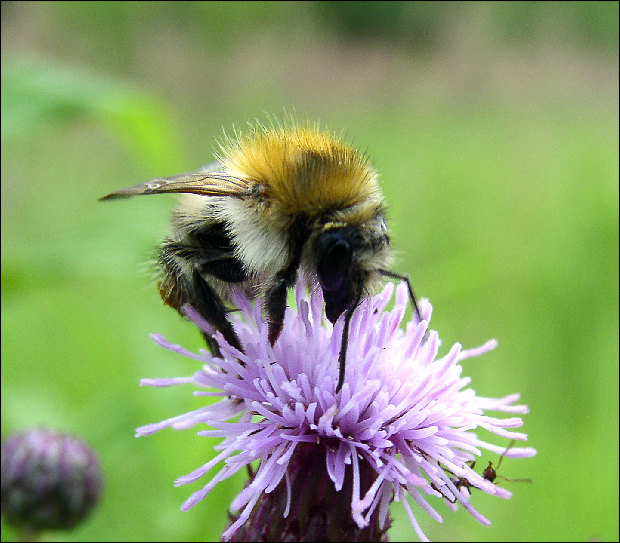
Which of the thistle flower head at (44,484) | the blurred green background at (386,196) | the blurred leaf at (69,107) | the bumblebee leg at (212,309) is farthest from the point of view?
the blurred green background at (386,196)

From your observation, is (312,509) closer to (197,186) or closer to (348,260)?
(348,260)

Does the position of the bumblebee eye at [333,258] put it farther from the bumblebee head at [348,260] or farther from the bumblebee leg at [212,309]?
the bumblebee leg at [212,309]

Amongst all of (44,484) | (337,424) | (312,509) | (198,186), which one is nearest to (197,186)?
(198,186)

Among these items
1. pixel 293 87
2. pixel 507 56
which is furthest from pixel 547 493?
pixel 293 87

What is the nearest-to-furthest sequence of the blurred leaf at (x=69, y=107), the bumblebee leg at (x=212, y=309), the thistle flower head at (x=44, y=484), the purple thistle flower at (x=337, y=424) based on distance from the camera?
the purple thistle flower at (x=337, y=424)
the bumblebee leg at (x=212, y=309)
the thistle flower head at (x=44, y=484)
the blurred leaf at (x=69, y=107)

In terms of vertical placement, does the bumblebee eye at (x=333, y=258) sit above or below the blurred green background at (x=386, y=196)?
below

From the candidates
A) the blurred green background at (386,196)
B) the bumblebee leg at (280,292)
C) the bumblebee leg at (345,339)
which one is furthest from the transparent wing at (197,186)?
the blurred green background at (386,196)
